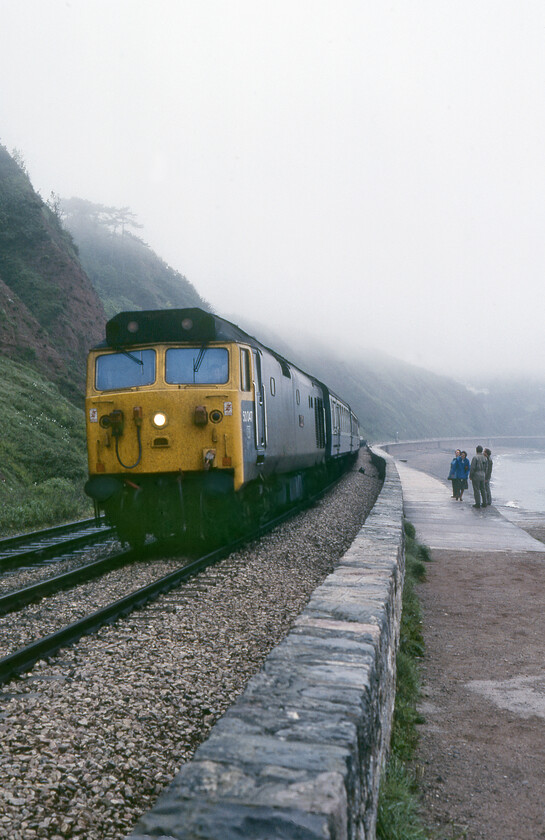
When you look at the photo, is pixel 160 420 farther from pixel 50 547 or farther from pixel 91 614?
pixel 91 614

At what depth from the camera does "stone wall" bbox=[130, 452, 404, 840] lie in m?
1.60

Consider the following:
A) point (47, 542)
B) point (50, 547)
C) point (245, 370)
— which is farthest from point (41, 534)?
point (245, 370)

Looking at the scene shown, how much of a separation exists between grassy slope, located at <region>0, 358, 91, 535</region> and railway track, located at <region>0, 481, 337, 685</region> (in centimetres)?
449

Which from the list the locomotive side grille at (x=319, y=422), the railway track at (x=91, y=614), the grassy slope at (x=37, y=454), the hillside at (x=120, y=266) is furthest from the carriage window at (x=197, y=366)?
Answer: the hillside at (x=120, y=266)

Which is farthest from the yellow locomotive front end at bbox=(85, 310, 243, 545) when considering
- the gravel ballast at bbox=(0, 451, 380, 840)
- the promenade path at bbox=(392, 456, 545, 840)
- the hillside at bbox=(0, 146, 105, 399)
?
the hillside at bbox=(0, 146, 105, 399)

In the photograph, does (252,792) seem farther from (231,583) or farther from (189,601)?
(231,583)

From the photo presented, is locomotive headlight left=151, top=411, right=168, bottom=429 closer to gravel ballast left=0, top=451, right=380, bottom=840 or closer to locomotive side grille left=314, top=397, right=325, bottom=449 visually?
gravel ballast left=0, top=451, right=380, bottom=840

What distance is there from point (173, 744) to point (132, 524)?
19.2 feet

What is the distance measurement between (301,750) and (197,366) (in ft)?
24.1

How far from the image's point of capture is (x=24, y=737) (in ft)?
11.1

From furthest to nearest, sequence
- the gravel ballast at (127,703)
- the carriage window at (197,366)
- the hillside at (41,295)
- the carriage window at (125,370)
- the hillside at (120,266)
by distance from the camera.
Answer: the hillside at (120,266)
the hillside at (41,295)
the carriage window at (125,370)
the carriage window at (197,366)
the gravel ballast at (127,703)

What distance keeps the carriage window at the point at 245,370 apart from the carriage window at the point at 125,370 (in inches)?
48.0

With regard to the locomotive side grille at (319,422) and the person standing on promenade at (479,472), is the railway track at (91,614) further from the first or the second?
the person standing on promenade at (479,472)

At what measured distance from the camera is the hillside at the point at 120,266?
199ft
